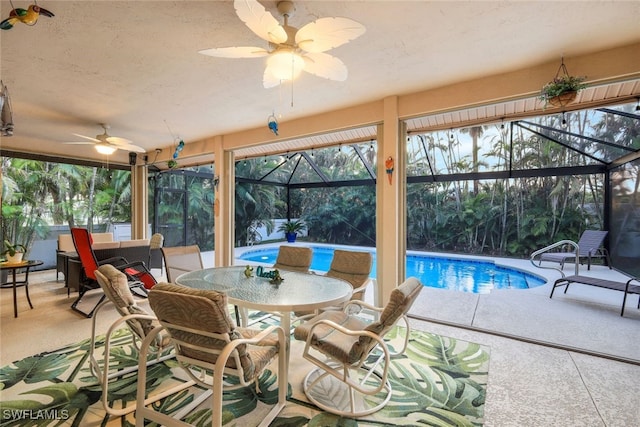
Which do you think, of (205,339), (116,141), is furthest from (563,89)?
(116,141)

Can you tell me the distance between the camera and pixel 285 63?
6.70ft

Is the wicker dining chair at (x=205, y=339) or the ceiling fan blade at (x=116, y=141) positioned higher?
the ceiling fan blade at (x=116, y=141)

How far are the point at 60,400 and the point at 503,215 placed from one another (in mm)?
9836

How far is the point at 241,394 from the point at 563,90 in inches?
146

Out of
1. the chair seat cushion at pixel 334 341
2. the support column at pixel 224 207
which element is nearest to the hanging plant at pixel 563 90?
the chair seat cushion at pixel 334 341

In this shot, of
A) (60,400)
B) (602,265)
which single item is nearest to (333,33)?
(60,400)

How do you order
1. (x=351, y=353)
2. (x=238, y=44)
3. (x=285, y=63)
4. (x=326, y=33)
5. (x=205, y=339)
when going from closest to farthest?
(x=205, y=339), (x=326, y=33), (x=351, y=353), (x=285, y=63), (x=238, y=44)

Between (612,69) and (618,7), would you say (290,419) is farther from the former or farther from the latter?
(612,69)

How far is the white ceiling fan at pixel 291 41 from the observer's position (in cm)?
161

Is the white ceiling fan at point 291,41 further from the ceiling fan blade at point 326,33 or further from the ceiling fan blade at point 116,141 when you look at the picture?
the ceiling fan blade at point 116,141

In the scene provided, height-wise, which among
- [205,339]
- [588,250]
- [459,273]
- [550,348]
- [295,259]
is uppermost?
[295,259]

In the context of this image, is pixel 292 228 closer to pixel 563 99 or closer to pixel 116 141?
pixel 116 141

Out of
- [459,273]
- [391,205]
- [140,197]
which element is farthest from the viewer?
[459,273]

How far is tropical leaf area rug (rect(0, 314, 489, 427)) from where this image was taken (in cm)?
184
